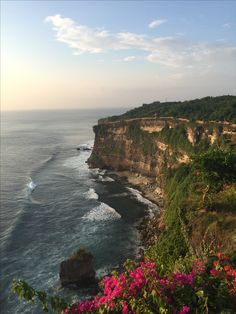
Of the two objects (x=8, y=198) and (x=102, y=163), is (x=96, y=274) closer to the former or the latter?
(x=8, y=198)

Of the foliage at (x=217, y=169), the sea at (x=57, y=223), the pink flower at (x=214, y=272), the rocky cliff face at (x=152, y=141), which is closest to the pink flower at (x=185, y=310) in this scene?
the pink flower at (x=214, y=272)

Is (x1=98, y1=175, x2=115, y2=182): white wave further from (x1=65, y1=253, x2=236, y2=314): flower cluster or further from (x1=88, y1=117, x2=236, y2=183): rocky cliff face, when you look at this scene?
(x1=65, y1=253, x2=236, y2=314): flower cluster

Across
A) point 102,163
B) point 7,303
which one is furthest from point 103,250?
point 102,163

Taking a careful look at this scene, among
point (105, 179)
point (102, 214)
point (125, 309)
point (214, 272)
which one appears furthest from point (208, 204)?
point (105, 179)

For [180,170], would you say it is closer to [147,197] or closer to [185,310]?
[147,197]

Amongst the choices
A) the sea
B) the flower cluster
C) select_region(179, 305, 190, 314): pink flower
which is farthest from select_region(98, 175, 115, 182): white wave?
select_region(179, 305, 190, 314): pink flower

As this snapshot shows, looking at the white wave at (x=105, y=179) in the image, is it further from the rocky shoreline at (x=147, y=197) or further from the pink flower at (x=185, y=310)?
the pink flower at (x=185, y=310)
